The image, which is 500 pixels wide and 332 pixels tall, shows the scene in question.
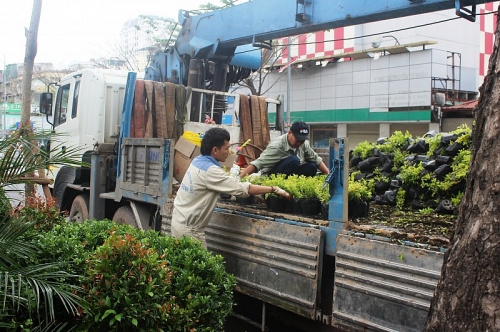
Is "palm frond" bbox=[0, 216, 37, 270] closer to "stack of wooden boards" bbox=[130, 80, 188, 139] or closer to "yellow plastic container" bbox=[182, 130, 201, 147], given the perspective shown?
"yellow plastic container" bbox=[182, 130, 201, 147]

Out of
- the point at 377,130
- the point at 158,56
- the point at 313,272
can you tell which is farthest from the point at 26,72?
the point at 377,130

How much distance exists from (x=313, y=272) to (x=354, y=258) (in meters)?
0.36

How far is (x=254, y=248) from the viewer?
4105 millimetres

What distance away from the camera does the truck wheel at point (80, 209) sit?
24.7 ft


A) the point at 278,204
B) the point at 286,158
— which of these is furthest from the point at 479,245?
the point at 286,158

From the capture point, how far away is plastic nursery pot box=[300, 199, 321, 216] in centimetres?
400

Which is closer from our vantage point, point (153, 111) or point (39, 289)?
point (39, 289)

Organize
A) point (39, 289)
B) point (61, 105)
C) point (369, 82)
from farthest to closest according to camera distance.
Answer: point (369, 82), point (61, 105), point (39, 289)

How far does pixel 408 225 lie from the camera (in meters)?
3.81

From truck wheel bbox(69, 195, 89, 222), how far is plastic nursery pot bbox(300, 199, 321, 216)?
4426mm

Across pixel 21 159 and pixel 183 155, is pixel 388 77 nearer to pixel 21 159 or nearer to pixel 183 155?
pixel 183 155

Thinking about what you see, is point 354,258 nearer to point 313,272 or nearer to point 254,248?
point 313,272

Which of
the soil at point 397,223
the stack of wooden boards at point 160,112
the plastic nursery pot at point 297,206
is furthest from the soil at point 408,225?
the stack of wooden boards at point 160,112

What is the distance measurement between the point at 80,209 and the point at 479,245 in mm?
6671
